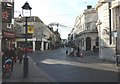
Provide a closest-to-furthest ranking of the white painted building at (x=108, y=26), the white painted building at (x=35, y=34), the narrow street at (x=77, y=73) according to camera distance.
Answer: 1. the narrow street at (x=77, y=73)
2. the white painted building at (x=108, y=26)
3. the white painted building at (x=35, y=34)

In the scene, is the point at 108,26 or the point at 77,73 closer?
the point at 77,73

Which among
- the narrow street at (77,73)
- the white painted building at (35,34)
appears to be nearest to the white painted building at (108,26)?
the narrow street at (77,73)

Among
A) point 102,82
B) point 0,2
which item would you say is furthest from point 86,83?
point 0,2

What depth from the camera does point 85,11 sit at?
8038 centimetres

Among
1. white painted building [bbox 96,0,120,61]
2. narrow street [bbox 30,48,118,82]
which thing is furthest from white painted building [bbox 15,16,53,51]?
narrow street [bbox 30,48,118,82]

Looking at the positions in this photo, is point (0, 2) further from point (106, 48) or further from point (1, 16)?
point (106, 48)

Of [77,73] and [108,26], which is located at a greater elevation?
[108,26]

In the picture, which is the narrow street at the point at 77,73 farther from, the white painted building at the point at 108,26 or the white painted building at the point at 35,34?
the white painted building at the point at 35,34

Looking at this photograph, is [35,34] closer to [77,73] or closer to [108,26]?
[108,26]

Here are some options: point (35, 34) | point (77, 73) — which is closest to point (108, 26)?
point (77, 73)

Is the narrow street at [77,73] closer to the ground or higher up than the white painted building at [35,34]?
closer to the ground

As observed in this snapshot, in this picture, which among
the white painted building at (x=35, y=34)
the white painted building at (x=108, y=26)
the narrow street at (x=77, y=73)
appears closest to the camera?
the narrow street at (x=77, y=73)

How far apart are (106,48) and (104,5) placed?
509 cm

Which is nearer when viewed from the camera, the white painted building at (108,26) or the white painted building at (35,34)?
the white painted building at (108,26)
